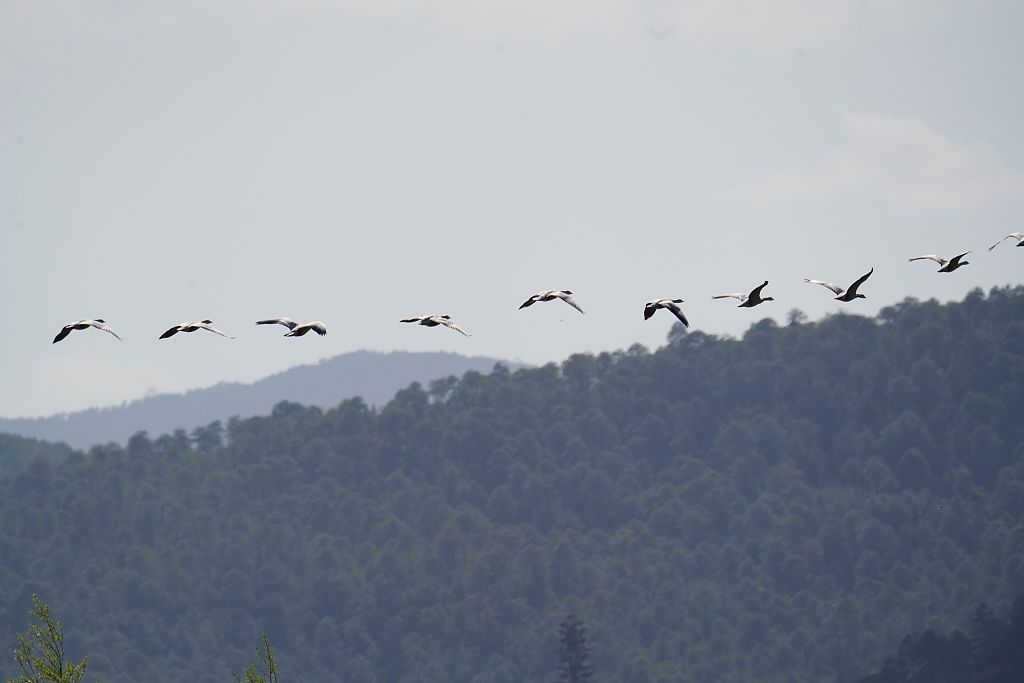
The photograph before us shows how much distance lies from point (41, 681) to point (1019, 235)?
29.3m

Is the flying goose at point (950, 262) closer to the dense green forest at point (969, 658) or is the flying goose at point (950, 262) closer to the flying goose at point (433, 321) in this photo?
the flying goose at point (433, 321)

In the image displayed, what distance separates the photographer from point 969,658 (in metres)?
161

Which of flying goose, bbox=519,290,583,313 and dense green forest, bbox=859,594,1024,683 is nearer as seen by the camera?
flying goose, bbox=519,290,583,313

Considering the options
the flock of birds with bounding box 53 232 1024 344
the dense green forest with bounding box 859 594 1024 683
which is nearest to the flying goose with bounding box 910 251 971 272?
the flock of birds with bounding box 53 232 1024 344

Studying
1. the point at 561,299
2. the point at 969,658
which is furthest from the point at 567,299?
the point at 969,658

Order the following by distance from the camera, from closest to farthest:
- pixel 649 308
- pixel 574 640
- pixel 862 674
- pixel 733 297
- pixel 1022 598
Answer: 1. pixel 649 308
2. pixel 733 297
3. pixel 574 640
4. pixel 1022 598
5. pixel 862 674

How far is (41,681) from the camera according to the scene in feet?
142

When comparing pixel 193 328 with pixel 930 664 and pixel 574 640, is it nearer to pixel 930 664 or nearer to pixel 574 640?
pixel 574 640

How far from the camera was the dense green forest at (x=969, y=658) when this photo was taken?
158 metres

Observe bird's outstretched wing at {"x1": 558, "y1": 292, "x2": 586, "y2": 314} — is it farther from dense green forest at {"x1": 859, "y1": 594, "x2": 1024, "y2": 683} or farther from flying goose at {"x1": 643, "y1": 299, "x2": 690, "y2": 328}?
dense green forest at {"x1": 859, "y1": 594, "x2": 1024, "y2": 683}

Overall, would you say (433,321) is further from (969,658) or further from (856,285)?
(969,658)

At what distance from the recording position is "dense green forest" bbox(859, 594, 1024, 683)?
158m

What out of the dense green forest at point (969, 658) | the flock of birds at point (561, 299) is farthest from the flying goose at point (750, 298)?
the dense green forest at point (969, 658)

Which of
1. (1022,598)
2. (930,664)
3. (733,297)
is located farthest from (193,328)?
(1022,598)
